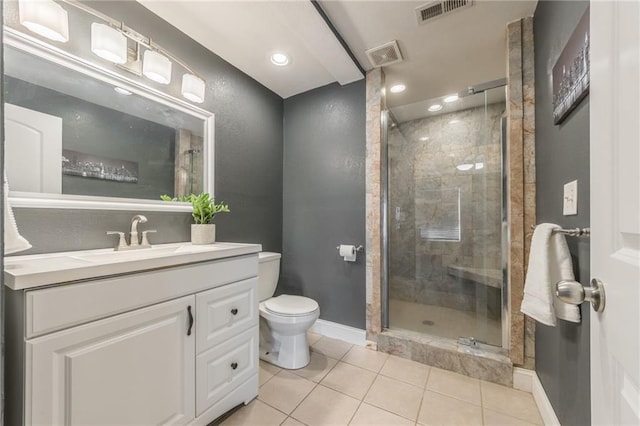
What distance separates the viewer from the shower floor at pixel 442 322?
5.95 ft

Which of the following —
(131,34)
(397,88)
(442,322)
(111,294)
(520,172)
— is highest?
(397,88)

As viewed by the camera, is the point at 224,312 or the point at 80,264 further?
the point at 224,312

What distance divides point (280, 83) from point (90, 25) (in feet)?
4.25

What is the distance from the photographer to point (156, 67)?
57.7 inches

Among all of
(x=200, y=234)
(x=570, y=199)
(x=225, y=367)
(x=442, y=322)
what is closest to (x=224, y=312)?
(x=225, y=367)

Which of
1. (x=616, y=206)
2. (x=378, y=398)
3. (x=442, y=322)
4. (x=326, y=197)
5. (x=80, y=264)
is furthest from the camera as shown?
(x=326, y=197)

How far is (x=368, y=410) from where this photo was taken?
53.9 inches

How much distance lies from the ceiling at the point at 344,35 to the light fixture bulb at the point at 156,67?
0.30m

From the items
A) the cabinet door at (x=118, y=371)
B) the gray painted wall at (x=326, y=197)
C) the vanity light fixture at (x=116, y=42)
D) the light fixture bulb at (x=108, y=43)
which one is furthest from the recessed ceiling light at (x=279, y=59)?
the cabinet door at (x=118, y=371)

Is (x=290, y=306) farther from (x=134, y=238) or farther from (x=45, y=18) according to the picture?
(x=45, y=18)

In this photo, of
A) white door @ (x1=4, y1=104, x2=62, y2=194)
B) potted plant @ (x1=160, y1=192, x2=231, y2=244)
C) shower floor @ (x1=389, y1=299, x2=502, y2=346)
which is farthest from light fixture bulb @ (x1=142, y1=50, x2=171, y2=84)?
shower floor @ (x1=389, y1=299, x2=502, y2=346)

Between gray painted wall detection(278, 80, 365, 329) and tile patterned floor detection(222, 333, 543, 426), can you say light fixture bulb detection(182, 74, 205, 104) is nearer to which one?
gray painted wall detection(278, 80, 365, 329)

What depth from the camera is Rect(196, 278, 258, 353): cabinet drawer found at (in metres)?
1.16

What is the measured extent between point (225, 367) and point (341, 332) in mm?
1154
